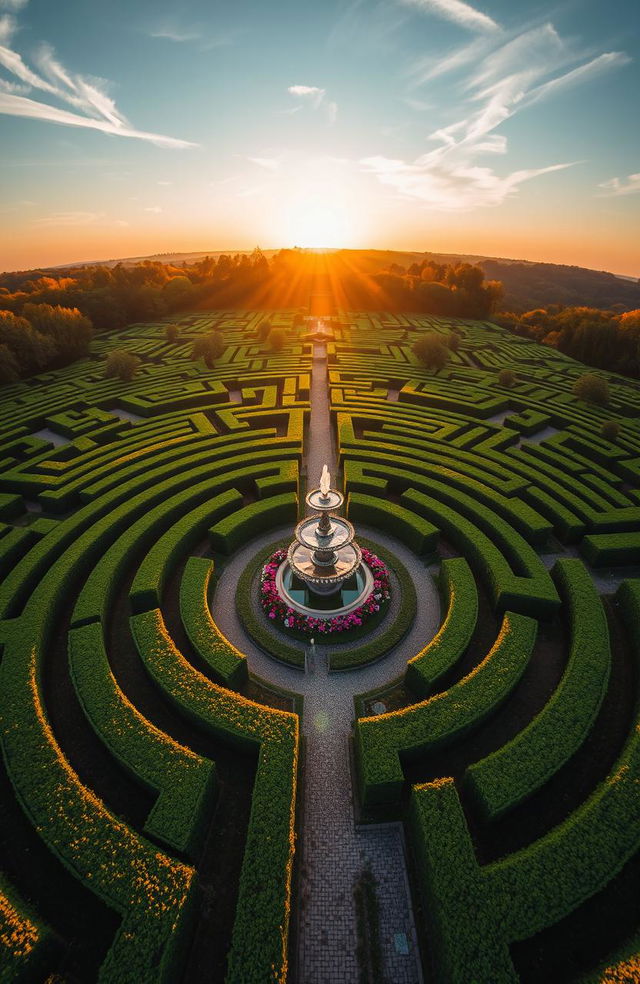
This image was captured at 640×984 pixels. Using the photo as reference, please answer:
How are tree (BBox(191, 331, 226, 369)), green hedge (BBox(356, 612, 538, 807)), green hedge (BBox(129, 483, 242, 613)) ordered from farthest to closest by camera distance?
tree (BBox(191, 331, 226, 369)) → green hedge (BBox(129, 483, 242, 613)) → green hedge (BBox(356, 612, 538, 807))

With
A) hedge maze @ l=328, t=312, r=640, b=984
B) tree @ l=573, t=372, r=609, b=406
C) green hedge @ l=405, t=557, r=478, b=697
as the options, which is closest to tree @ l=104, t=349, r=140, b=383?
hedge maze @ l=328, t=312, r=640, b=984

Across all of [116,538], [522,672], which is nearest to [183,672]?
[116,538]

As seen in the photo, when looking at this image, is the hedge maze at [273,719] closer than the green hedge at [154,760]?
Yes

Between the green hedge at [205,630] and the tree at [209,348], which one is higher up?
the tree at [209,348]

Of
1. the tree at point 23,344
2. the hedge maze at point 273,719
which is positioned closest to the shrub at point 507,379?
the hedge maze at point 273,719

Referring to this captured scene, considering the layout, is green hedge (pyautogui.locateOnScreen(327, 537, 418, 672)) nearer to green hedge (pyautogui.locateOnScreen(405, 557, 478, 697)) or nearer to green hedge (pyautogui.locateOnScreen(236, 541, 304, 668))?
green hedge (pyautogui.locateOnScreen(405, 557, 478, 697))

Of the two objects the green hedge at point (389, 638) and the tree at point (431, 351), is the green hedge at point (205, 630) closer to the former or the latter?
the green hedge at point (389, 638)

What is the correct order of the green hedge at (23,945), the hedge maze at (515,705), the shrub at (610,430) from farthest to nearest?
the shrub at (610,430) → the hedge maze at (515,705) → the green hedge at (23,945)

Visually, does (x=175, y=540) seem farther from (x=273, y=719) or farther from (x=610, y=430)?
(x=610, y=430)
